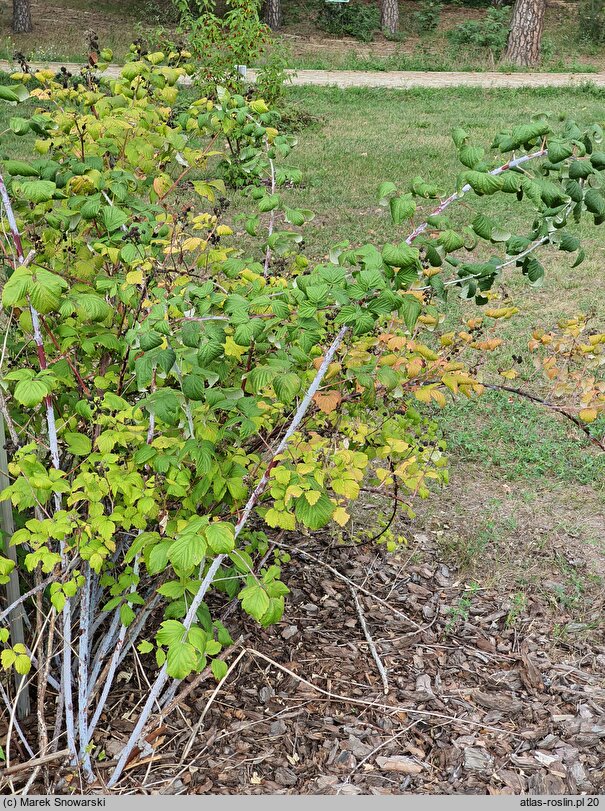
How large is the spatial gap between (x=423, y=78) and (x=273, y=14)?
24.9 feet

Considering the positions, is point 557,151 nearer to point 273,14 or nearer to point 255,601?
point 255,601

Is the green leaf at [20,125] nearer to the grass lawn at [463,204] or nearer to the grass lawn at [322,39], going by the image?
the grass lawn at [463,204]

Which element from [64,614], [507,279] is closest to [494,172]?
[64,614]

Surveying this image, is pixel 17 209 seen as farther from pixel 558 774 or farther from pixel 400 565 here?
pixel 558 774

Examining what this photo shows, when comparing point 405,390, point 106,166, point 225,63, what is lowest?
point 405,390

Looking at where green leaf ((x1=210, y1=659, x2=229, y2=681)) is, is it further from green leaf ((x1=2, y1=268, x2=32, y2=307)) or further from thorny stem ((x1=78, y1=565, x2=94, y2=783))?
green leaf ((x1=2, y1=268, x2=32, y2=307))

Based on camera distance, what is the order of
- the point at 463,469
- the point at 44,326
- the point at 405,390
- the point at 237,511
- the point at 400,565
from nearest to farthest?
1. the point at 237,511
2. the point at 44,326
3. the point at 405,390
4. the point at 400,565
5. the point at 463,469

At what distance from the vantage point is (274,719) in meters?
2.85

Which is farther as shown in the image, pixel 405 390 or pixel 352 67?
pixel 352 67

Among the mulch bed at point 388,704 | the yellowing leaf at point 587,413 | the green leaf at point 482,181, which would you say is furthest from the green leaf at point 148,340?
the yellowing leaf at point 587,413

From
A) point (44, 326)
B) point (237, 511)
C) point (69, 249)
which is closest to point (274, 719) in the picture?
point (237, 511)

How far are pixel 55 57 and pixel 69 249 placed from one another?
57.6 ft

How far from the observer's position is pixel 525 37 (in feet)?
63.1

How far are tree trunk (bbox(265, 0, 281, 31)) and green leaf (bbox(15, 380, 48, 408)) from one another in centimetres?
2356
